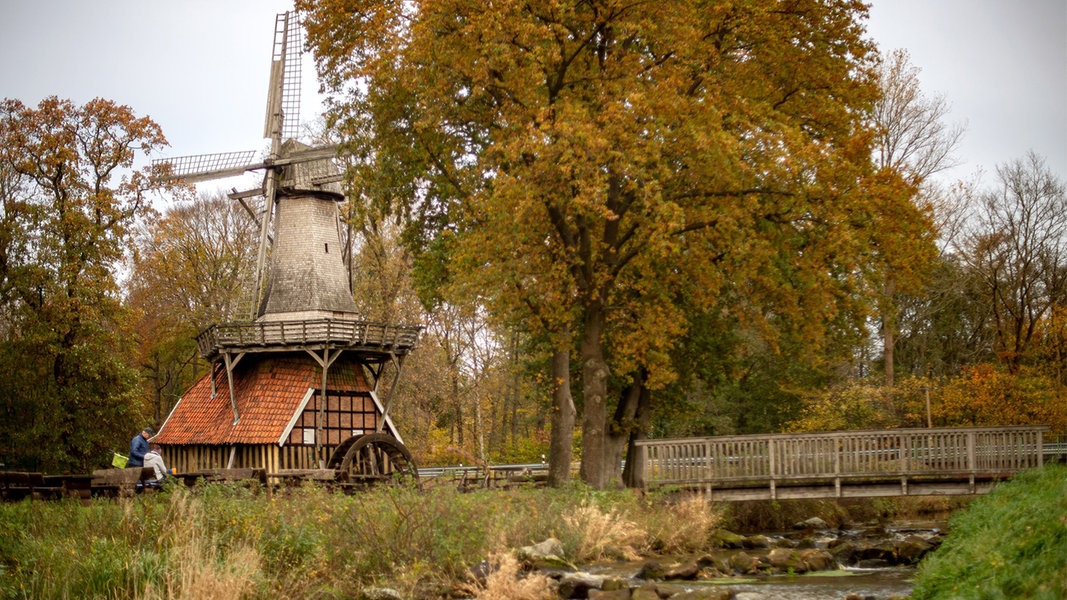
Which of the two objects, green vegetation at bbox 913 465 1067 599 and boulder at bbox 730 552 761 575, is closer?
green vegetation at bbox 913 465 1067 599

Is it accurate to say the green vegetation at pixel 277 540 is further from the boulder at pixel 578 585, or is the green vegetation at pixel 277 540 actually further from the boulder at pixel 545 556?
the boulder at pixel 578 585

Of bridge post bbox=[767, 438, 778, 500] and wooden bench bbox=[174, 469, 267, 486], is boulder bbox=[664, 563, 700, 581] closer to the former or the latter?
bridge post bbox=[767, 438, 778, 500]

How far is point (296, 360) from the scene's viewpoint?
3484cm

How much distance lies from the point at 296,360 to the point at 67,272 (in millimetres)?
9054

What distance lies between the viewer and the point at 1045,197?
140ft

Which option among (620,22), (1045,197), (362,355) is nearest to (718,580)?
(620,22)

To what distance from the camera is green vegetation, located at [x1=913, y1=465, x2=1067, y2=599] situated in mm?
10141

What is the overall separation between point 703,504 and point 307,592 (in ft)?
36.2

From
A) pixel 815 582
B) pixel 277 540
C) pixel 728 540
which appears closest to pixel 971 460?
pixel 728 540

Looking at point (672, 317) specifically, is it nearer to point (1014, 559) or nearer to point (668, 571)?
point (668, 571)

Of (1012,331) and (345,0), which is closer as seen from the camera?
(345,0)

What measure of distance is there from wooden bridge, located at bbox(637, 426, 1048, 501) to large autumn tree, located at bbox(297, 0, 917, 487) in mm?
2316

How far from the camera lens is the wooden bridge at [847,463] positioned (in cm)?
2420

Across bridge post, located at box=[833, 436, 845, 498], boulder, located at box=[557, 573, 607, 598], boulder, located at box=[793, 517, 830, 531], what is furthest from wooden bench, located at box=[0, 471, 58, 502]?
boulder, located at box=[793, 517, 830, 531]
